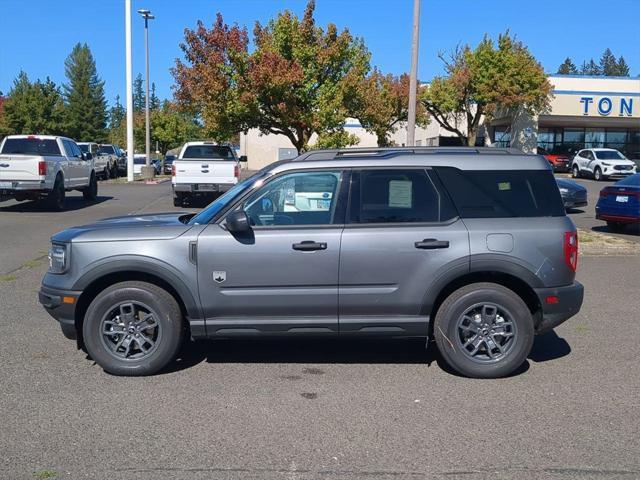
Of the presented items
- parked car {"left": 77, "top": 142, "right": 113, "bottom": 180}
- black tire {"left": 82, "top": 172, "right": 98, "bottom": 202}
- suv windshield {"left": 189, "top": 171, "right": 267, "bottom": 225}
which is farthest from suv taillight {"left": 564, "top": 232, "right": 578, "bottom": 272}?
parked car {"left": 77, "top": 142, "right": 113, "bottom": 180}

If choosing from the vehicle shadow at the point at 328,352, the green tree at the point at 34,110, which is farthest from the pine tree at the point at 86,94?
the vehicle shadow at the point at 328,352

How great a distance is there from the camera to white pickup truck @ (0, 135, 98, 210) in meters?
18.8

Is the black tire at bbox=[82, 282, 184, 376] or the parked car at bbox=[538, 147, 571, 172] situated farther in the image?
the parked car at bbox=[538, 147, 571, 172]

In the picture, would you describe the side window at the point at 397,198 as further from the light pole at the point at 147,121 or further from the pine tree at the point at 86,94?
the pine tree at the point at 86,94

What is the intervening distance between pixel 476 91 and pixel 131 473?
139 ft

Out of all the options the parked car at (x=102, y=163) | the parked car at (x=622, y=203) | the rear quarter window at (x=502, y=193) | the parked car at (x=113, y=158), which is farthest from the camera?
the parked car at (x=113, y=158)

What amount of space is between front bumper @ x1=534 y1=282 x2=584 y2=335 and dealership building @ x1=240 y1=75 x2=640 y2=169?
37.7m

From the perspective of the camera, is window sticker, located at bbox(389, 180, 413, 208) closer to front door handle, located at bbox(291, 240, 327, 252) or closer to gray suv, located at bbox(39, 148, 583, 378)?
gray suv, located at bbox(39, 148, 583, 378)

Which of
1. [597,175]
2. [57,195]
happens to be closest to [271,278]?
[57,195]

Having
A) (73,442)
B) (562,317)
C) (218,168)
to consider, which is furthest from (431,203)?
(218,168)

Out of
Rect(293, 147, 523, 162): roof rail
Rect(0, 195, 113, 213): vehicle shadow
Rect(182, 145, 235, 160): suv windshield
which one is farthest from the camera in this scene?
Rect(182, 145, 235, 160): suv windshield

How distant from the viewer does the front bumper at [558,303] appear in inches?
225

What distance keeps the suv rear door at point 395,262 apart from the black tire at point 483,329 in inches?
7.4

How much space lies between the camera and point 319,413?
5.07m
